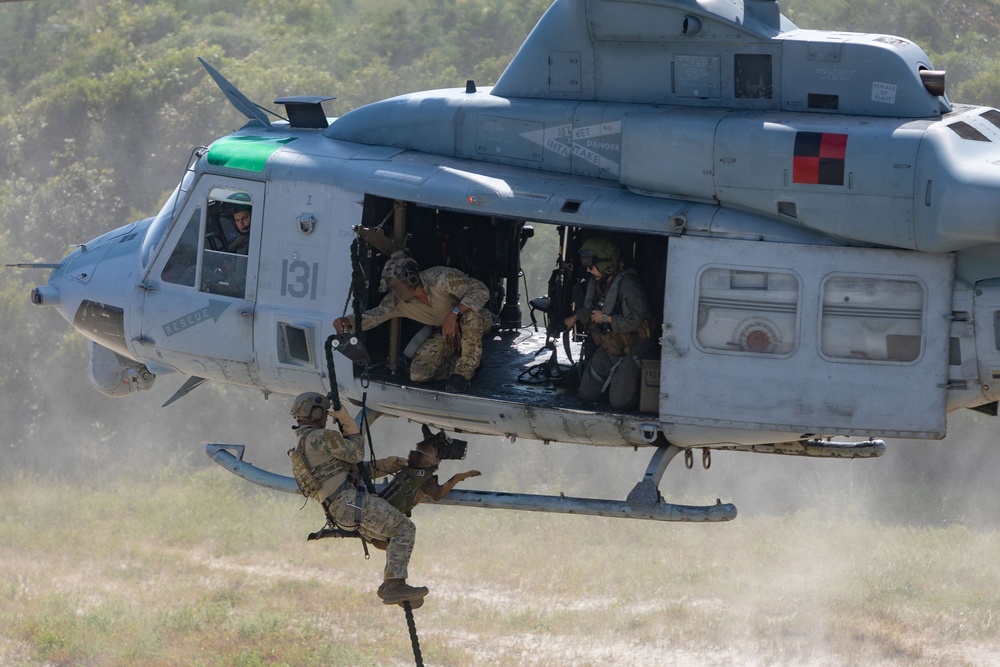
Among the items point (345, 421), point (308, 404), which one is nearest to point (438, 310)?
point (345, 421)

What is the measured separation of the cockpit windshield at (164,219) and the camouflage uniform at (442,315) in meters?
2.04

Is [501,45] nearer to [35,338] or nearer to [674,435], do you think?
[35,338]

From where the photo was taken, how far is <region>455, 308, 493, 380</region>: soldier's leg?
9.50 metres

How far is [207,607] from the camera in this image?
19.9 meters

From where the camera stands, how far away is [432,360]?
9.65 meters

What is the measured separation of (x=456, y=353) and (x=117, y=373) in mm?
3935

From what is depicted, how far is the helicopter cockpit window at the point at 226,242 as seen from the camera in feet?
32.8

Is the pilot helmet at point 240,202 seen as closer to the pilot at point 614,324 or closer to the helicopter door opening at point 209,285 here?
the helicopter door opening at point 209,285

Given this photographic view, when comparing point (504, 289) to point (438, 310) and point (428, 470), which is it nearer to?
point (438, 310)

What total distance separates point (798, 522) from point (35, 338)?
16625 millimetres

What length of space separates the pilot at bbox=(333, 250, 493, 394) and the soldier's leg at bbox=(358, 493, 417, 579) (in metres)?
0.95

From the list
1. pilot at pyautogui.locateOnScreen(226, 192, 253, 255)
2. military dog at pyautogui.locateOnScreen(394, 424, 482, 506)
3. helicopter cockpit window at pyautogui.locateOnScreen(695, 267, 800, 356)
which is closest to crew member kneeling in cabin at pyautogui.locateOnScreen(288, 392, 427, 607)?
military dog at pyautogui.locateOnScreen(394, 424, 482, 506)

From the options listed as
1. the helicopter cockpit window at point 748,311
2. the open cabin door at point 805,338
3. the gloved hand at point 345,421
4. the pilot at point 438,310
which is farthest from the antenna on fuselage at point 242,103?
the helicopter cockpit window at point 748,311

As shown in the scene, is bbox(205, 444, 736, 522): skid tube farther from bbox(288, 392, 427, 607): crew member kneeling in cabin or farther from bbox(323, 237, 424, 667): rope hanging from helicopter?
bbox(323, 237, 424, 667): rope hanging from helicopter
